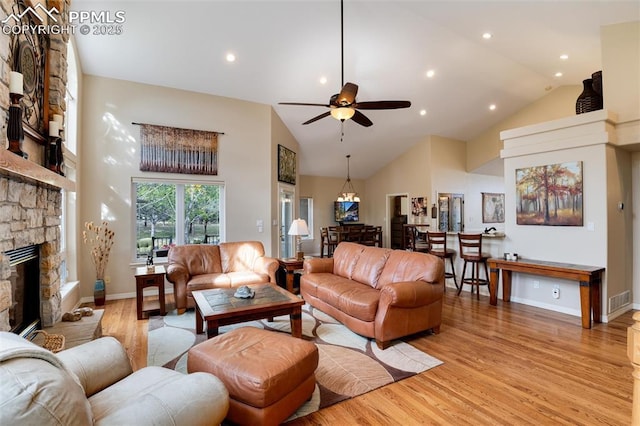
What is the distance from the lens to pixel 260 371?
6.12 ft

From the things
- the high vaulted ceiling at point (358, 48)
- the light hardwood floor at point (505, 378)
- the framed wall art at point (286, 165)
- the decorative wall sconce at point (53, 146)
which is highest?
the high vaulted ceiling at point (358, 48)

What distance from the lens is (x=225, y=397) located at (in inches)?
60.2

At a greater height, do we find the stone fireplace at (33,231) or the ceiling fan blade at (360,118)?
the ceiling fan blade at (360,118)

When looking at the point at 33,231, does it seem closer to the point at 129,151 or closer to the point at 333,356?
the point at 333,356

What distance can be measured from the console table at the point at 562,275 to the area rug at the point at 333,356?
7.62 feet

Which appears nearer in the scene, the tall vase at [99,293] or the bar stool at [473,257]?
the tall vase at [99,293]

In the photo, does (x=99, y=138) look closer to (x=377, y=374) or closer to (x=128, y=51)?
(x=128, y=51)

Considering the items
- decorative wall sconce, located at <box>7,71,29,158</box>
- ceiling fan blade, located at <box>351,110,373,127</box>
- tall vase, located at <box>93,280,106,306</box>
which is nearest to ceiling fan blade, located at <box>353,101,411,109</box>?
ceiling fan blade, located at <box>351,110,373,127</box>

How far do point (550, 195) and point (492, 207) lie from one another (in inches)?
238

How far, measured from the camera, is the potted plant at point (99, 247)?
4676 millimetres

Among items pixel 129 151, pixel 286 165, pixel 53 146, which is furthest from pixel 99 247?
pixel 286 165

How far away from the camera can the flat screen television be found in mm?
11312

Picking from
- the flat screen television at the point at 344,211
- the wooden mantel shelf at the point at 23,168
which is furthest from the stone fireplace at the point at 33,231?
the flat screen television at the point at 344,211

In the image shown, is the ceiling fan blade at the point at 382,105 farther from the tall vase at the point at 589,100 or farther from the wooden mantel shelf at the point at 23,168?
the wooden mantel shelf at the point at 23,168
